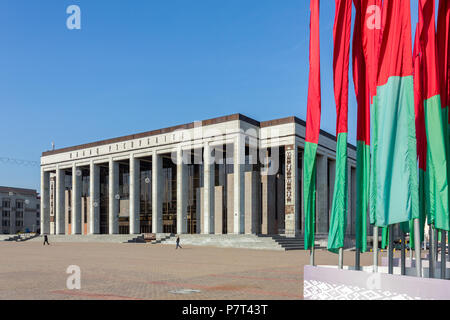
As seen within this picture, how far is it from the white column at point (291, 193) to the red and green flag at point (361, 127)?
132 ft

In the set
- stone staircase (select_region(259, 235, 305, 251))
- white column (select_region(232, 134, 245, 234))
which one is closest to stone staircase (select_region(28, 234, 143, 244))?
white column (select_region(232, 134, 245, 234))

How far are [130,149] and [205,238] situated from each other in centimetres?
2253

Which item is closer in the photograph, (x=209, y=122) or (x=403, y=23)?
(x=403, y=23)

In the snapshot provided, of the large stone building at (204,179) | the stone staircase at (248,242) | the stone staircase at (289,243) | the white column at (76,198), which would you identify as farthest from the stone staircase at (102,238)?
the stone staircase at (289,243)

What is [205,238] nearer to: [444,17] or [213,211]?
[213,211]

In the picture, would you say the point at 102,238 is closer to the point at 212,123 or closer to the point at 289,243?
the point at 212,123

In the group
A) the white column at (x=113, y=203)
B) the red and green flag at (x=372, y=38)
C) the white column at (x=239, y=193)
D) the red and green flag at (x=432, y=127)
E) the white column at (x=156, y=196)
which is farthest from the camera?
the white column at (x=113, y=203)

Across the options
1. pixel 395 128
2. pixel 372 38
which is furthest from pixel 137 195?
pixel 395 128

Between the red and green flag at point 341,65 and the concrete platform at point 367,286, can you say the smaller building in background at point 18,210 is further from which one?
the red and green flag at point 341,65

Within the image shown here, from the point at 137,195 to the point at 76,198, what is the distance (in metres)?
13.6

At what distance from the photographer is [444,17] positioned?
1031 centimetres

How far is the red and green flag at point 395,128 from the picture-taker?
870cm

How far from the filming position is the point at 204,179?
175 ft
